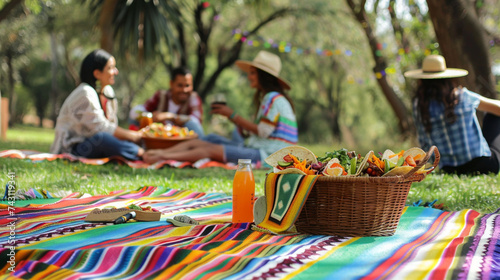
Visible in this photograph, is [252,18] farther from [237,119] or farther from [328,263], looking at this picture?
[328,263]

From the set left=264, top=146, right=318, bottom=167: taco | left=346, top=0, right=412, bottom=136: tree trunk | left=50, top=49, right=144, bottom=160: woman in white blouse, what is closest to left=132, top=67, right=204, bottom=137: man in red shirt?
left=50, top=49, right=144, bottom=160: woman in white blouse

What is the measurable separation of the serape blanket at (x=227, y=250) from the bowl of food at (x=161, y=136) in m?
2.94

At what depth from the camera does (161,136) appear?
588cm

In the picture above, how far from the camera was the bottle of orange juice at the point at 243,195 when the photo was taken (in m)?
2.72

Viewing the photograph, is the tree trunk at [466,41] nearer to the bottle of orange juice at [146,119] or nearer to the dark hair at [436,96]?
the dark hair at [436,96]

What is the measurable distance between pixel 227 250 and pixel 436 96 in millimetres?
3375

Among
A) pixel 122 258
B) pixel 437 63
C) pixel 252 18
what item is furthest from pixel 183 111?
pixel 252 18

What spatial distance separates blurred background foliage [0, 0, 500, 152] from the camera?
28.4 feet

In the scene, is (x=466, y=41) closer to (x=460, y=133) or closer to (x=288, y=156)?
(x=460, y=133)

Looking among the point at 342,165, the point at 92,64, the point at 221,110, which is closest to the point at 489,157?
the point at 221,110

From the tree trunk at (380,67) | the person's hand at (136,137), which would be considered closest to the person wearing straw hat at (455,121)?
the person's hand at (136,137)

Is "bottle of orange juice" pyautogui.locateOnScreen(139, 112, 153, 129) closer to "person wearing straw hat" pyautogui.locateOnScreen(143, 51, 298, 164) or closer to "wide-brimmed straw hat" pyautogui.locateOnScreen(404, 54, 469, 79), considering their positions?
"person wearing straw hat" pyautogui.locateOnScreen(143, 51, 298, 164)

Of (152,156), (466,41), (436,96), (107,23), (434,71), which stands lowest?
(152,156)

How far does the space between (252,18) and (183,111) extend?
697 cm
